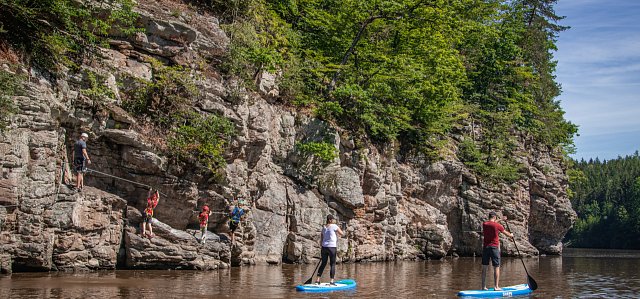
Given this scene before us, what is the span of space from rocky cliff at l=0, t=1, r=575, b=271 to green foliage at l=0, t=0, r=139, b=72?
0.64 m

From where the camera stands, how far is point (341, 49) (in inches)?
1281

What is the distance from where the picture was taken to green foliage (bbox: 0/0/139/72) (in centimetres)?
1775

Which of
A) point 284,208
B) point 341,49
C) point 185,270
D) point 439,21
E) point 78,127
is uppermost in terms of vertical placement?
point 439,21

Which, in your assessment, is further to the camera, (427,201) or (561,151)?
(561,151)

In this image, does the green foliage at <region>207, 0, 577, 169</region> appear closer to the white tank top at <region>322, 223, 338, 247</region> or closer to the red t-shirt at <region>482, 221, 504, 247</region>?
the white tank top at <region>322, 223, 338, 247</region>

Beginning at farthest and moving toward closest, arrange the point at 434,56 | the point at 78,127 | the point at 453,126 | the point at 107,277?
the point at 453,126 < the point at 434,56 < the point at 78,127 < the point at 107,277

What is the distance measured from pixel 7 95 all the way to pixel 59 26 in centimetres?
475

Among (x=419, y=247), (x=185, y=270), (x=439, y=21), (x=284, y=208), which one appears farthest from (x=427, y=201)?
(x=185, y=270)

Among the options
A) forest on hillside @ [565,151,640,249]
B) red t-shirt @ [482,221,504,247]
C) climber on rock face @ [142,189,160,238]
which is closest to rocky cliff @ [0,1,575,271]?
Result: climber on rock face @ [142,189,160,238]

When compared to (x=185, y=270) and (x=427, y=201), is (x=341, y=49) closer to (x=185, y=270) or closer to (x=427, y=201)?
(x=427, y=201)

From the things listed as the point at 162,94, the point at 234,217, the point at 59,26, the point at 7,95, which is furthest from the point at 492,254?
the point at 59,26

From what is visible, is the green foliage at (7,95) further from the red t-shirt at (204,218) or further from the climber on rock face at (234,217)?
the climber on rock face at (234,217)

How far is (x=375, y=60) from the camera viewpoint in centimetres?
3256

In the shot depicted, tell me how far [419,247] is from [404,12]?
12592mm
